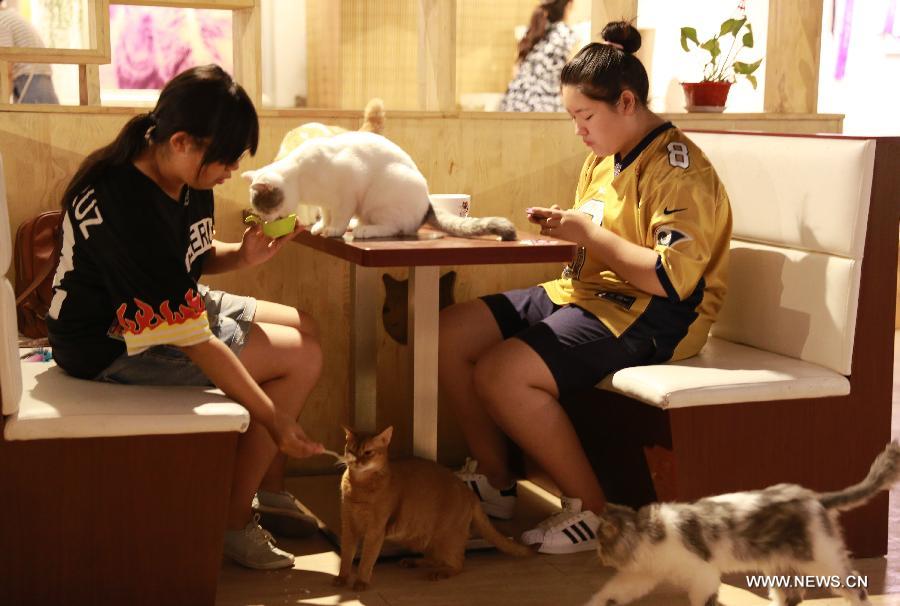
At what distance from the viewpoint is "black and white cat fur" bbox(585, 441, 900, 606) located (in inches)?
73.2

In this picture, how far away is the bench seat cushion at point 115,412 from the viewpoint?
184 centimetres

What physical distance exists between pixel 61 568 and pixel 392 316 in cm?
116

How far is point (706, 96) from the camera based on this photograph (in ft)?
10.1

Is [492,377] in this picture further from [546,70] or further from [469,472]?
[546,70]

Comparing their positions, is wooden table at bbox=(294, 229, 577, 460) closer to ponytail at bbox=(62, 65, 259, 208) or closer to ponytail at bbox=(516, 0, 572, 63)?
ponytail at bbox=(62, 65, 259, 208)

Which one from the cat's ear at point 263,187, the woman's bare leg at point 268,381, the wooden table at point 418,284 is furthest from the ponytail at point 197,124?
the woman's bare leg at point 268,381

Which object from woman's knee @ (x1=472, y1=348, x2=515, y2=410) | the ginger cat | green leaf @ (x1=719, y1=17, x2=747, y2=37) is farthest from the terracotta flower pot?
the ginger cat

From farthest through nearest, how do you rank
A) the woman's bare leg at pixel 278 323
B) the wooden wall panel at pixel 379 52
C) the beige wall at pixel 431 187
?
the wooden wall panel at pixel 379 52, the beige wall at pixel 431 187, the woman's bare leg at pixel 278 323

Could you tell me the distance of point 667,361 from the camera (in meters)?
2.34

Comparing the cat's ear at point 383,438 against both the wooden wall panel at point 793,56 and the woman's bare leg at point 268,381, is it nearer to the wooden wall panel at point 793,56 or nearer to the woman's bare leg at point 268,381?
the woman's bare leg at point 268,381

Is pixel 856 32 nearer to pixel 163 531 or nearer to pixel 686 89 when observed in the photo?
pixel 686 89

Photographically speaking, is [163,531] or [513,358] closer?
[163,531]

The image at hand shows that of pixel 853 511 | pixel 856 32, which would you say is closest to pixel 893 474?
pixel 853 511

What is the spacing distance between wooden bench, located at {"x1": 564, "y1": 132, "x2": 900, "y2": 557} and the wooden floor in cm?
19
